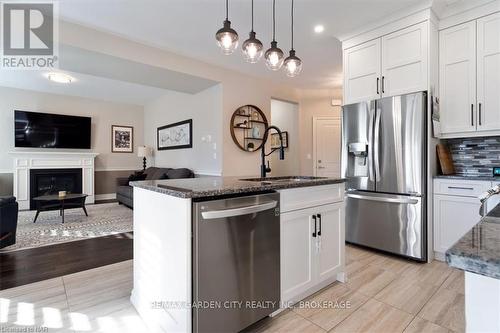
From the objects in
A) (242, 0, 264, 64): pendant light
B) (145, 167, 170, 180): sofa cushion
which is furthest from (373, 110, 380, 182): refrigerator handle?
(145, 167, 170, 180): sofa cushion

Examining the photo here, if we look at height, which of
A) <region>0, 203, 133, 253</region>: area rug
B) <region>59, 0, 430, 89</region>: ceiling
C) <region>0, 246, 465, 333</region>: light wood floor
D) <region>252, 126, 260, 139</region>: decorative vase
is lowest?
<region>0, 246, 465, 333</region>: light wood floor

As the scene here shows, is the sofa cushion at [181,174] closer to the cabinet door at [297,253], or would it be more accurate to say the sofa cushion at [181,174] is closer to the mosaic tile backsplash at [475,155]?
the cabinet door at [297,253]

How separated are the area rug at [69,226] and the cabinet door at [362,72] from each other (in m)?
3.84

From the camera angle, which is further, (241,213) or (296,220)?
(296,220)

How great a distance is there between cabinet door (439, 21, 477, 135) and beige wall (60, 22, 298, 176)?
3018mm

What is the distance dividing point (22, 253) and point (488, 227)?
4047 millimetres

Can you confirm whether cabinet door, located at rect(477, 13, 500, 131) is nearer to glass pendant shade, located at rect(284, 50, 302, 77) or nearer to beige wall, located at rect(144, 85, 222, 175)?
glass pendant shade, located at rect(284, 50, 302, 77)

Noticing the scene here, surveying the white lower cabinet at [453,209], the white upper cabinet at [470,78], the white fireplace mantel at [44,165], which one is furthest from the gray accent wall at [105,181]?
the white upper cabinet at [470,78]

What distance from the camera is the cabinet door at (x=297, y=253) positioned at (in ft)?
5.84

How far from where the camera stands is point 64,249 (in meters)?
3.09

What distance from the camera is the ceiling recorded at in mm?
2730

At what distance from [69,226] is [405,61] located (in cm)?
529

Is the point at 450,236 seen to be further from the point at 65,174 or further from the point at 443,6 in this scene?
the point at 65,174

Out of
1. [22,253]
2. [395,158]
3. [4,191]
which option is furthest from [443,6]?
[4,191]
